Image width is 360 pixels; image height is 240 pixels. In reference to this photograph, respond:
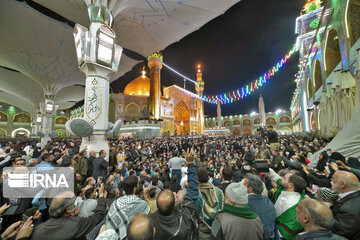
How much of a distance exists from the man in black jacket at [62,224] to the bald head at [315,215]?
1.73 meters

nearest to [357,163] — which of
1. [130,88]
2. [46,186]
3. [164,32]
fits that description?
[46,186]

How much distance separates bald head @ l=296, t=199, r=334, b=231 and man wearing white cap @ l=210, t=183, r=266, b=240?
0.99ft

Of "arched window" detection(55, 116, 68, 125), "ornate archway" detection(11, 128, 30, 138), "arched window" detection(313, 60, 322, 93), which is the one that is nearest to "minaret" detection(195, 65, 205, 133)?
"arched window" detection(313, 60, 322, 93)

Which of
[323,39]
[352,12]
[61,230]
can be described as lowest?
[61,230]

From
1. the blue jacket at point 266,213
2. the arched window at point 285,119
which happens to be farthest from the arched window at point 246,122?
the blue jacket at point 266,213

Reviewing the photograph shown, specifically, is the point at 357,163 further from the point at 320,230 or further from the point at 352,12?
the point at 352,12

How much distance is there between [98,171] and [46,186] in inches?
69.9

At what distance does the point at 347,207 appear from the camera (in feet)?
4.25

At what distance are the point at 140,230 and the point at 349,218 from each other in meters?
1.68

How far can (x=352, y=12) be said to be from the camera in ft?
19.7

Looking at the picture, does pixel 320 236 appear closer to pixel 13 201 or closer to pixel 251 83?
pixel 13 201

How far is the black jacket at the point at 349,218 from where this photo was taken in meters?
1.21

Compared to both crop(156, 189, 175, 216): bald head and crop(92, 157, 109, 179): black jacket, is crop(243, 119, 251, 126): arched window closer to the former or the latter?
crop(92, 157, 109, 179): black jacket

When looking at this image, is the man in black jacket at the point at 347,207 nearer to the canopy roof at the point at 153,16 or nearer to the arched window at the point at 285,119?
the canopy roof at the point at 153,16
